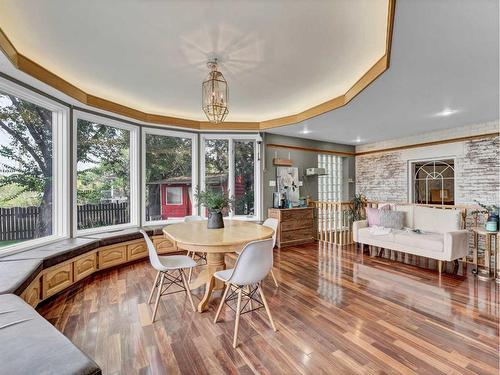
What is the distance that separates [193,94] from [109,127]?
1691 mm

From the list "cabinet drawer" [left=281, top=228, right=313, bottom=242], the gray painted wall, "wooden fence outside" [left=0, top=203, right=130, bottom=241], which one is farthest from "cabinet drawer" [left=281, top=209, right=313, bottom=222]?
"wooden fence outside" [left=0, top=203, right=130, bottom=241]

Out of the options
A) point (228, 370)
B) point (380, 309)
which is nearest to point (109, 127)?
point (228, 370)

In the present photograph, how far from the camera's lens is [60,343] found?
123 cm

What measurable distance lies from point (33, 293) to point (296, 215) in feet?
13.9

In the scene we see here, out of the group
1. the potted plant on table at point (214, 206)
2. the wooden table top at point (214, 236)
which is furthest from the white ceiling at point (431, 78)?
the potted plant on table at point (214, 206)

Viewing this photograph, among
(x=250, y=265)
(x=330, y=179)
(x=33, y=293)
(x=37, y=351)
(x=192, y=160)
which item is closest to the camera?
(x=37, y=351)

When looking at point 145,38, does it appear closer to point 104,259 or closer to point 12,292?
point 12,292

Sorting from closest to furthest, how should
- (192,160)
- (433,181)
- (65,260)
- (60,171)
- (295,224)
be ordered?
1. (65,260)
2. (60,171)
3. (192,160)
4. (295,224)
5. (433,181)

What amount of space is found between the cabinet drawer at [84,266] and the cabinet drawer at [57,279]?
9 cm

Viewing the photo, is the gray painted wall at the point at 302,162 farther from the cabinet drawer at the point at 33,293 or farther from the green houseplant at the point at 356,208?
the cabinet drawer at the point at 33,293

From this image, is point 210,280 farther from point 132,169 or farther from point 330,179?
point 330,179

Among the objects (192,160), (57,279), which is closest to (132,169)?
(192,160)

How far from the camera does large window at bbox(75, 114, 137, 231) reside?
12.3 ft

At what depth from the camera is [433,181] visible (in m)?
5.52
